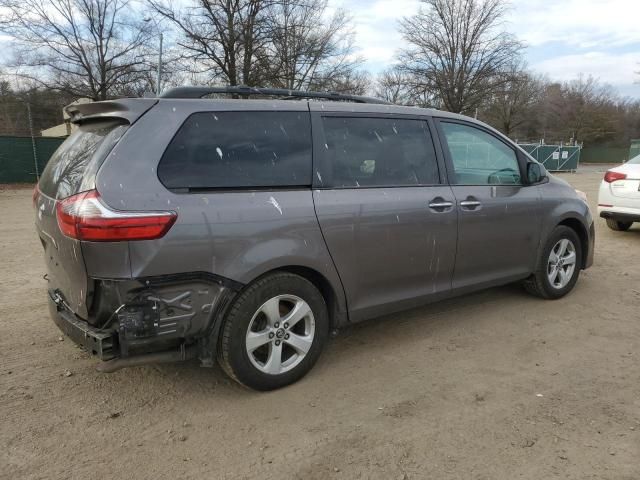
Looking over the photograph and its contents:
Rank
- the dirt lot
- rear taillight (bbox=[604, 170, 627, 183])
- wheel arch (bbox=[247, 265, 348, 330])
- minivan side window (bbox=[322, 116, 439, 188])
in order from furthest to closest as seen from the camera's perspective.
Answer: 1. rear taillight (bbox=[604, 170, 627, 183])
2. minivan side window (bbox=[322, 116, 439, 188])
3. wheel arch (bbox=[247, 265, 348, 330])
4. the dirt lot

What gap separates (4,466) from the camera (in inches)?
95.1

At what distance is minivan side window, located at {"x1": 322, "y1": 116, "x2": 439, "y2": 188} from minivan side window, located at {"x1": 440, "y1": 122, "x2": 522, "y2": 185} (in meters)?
0.28

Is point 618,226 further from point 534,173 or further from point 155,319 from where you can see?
point 155,319

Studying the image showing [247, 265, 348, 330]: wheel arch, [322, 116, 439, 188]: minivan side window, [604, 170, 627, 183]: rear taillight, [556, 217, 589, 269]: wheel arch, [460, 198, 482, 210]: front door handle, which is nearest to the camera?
[247, 265, 348, 330]: wheel arch

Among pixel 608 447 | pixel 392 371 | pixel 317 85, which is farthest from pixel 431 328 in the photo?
pixel 317 85

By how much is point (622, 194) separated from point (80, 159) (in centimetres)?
782

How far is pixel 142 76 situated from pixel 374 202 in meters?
25.0

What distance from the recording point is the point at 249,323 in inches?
114

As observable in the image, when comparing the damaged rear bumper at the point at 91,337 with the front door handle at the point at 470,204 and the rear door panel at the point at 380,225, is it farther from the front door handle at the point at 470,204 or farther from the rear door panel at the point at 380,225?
the front door handle at the point at 470,204

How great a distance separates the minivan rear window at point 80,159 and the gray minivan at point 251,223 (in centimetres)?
1

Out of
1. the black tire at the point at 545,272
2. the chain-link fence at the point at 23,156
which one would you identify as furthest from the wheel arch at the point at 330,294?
the chain-link fence at the point at 23,156

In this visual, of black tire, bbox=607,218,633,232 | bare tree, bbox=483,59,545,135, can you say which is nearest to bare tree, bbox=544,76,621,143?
bare tree, bbox=483,59,545,135

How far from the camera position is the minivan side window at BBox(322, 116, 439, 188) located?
3.34 meters

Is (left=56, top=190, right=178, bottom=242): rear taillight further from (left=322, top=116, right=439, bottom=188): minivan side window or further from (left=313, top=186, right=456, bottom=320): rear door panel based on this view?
(left=322, top=116, right=439, bottom=188): minivan side window
